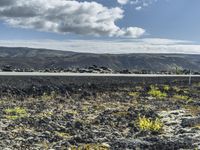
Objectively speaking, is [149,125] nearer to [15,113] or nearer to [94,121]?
Answer: [94,121]

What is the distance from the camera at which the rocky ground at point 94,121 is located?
41.0 feet

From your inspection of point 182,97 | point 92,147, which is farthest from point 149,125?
point 182,97

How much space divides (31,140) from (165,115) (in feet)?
25.2

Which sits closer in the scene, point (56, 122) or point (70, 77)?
point (56, 122)

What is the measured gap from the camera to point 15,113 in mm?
17703

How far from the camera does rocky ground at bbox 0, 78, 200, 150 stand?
1248 centimetres

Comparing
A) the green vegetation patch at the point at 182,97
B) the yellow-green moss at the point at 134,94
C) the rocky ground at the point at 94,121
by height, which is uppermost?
the rocky ground at the point at 94,121

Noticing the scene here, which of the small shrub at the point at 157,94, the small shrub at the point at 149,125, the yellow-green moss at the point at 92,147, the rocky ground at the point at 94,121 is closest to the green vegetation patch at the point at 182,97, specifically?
the rocky ground at the point at 94,121

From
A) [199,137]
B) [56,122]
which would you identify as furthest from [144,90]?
[199,137]

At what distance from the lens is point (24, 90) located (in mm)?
24391

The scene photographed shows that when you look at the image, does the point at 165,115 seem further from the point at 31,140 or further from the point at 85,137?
the point at 31,140

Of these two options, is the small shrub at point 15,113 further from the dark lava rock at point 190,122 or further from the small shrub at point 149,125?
the dark lava rock at point 190,122

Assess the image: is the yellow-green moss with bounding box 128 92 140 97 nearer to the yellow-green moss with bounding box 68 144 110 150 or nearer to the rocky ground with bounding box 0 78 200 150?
the rocky ground with bounding box 0 78 200 150

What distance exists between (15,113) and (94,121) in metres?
3.42
